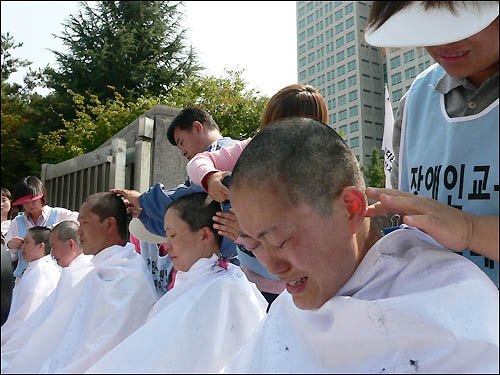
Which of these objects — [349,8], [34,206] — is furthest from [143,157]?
[349,8]

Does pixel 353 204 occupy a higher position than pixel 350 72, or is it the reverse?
pixel 350 72

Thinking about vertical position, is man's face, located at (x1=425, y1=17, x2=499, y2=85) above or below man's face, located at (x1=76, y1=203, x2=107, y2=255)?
above

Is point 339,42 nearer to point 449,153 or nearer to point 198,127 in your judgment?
point 198,127

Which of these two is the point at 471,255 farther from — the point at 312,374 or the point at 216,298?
the point at 216,298

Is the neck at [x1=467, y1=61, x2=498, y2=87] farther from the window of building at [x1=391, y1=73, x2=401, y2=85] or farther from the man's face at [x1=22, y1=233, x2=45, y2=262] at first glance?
the window of building at [x1=391, y1=73, x2=401, y2=85]

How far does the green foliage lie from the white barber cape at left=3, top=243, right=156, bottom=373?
8111 mm

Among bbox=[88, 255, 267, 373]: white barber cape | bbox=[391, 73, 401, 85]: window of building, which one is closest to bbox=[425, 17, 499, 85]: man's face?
bbox=[88, 255, 267, 373]: white barber cape

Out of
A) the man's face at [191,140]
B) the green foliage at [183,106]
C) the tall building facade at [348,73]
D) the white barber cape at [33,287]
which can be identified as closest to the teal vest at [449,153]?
the man's face at [191,140]

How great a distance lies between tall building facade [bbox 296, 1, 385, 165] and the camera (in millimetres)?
59094

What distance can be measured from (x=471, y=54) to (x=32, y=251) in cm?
453

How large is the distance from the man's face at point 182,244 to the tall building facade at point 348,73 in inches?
2156

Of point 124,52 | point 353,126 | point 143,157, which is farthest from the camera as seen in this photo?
point 353,126

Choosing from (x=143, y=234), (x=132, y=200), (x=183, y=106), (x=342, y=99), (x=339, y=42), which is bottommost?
(x=143, y=234)

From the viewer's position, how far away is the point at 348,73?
201 ft
